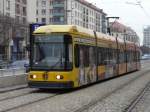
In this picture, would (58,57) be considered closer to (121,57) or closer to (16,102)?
(16,102)

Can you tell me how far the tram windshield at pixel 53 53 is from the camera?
23.1 meters

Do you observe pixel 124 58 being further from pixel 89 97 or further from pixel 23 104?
pixel 23 104

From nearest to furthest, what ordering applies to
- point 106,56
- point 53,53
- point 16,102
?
point 16,102, point 53,53, point 106,56

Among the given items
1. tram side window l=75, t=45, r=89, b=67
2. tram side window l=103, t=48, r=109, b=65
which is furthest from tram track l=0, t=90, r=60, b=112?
tram side window l=103, t=48, r=109, b=65

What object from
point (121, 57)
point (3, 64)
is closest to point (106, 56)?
point (3, 64)

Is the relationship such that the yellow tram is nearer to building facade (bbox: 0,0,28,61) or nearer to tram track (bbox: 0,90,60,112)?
tram track (bbox: 0,90,60,112)

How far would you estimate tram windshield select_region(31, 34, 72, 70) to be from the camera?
75.7ft

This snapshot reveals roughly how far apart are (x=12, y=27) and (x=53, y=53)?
62545 millimetres

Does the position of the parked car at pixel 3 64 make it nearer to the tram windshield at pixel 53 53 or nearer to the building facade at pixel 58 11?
the tram windshield at pixel 53 53

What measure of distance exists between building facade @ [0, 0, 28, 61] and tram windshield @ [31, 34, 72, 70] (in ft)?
153

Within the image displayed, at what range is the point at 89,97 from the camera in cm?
2098

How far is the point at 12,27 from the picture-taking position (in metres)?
84.9

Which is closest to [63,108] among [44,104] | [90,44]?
[44,104]

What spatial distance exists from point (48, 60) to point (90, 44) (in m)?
5.19
